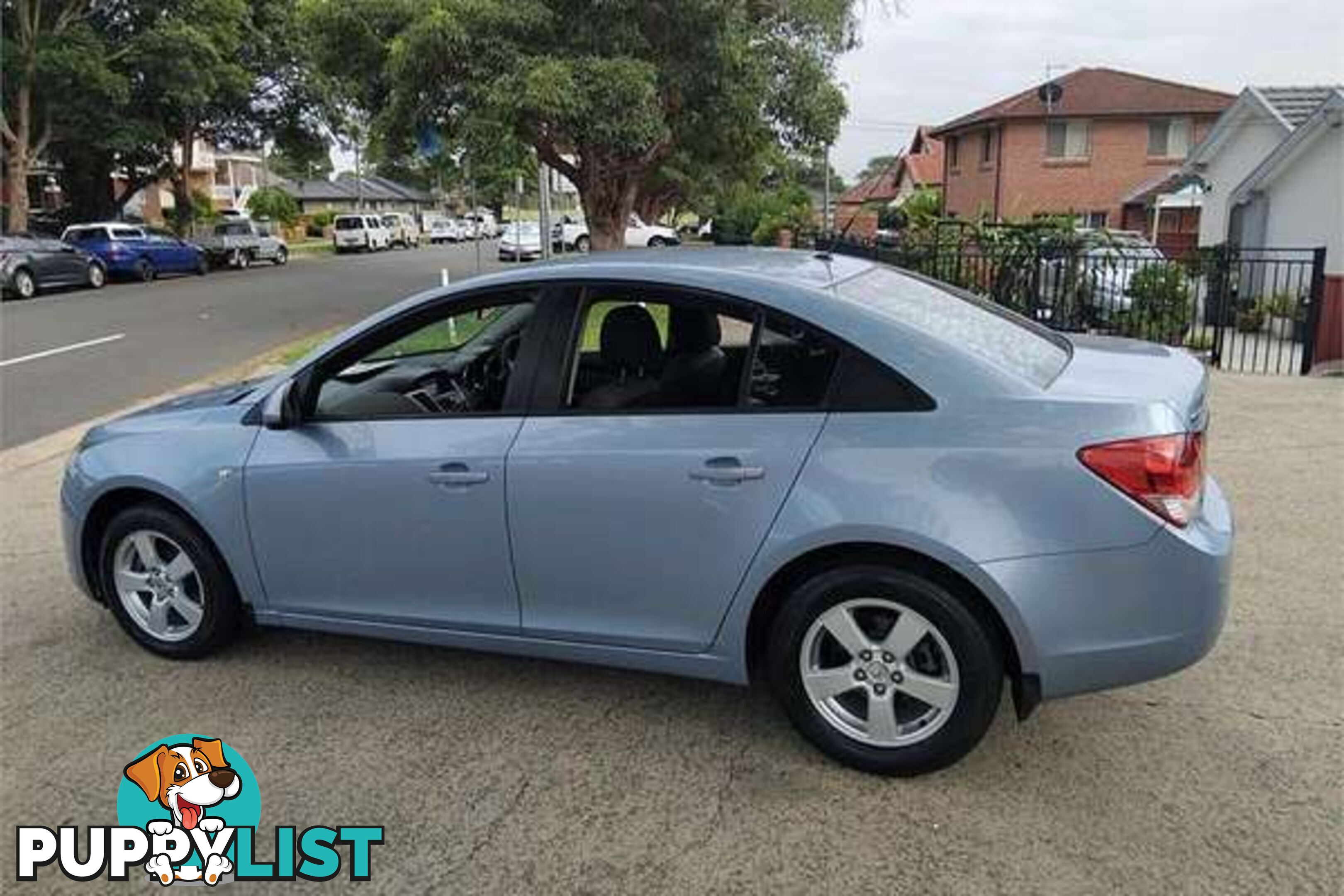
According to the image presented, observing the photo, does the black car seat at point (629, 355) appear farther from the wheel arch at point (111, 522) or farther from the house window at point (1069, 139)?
the house window at point (1069, 139)

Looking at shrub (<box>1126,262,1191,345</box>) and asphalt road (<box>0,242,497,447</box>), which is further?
shrub (<box>1126,262,1191,345</box>)

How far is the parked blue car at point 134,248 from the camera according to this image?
26.4 meters

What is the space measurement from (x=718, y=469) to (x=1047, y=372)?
1072 millimetres

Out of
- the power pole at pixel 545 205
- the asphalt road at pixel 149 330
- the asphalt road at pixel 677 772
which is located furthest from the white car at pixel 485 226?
the asphalt road at pixel 677 772

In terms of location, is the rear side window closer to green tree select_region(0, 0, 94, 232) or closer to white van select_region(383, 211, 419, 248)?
green tree select_region(0, 0, 94, 232)

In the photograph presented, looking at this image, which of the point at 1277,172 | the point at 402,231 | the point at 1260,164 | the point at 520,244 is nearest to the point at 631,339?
the point at 1277,172

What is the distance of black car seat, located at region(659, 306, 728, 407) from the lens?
3389mm

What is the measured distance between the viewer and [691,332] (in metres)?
3.81

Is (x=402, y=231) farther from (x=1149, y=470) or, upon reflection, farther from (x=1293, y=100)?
(x=1149, y=470)

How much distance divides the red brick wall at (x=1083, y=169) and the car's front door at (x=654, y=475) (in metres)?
32.8

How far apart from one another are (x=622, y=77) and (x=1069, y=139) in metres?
24.6

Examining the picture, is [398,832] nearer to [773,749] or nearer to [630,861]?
[630,861]

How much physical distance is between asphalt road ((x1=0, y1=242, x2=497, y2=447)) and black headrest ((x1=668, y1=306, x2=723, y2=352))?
7.04 metres

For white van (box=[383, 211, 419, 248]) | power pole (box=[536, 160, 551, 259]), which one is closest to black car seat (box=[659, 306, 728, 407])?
power pole (box=[536, 160, 551, 259])
